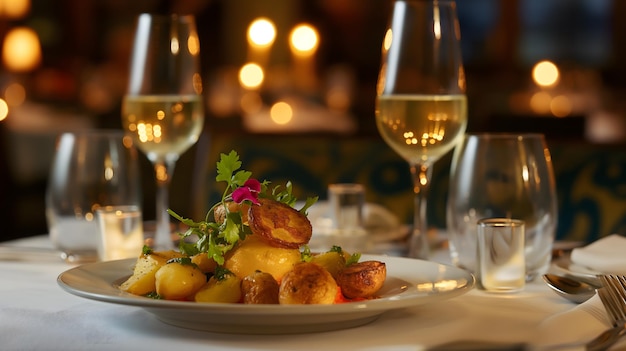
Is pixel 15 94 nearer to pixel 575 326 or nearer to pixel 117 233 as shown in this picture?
pixel 117 233

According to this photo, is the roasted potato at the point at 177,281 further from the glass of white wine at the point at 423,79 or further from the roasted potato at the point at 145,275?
the glass of white wine at the point at 423,79

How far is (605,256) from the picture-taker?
1.17m

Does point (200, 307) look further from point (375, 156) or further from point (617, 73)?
point (617, 73)

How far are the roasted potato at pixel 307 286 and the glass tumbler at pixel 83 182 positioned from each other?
0.60 m

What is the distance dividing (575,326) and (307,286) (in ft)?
0.78

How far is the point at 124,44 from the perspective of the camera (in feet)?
26.6

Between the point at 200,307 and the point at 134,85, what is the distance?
802 millimetres

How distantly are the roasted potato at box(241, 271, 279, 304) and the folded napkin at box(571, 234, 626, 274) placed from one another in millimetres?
460

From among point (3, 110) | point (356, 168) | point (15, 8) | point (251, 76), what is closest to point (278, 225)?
point (356, 168)

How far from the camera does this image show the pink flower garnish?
0.94 metres

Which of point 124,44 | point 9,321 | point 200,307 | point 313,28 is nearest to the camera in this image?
point 200,307

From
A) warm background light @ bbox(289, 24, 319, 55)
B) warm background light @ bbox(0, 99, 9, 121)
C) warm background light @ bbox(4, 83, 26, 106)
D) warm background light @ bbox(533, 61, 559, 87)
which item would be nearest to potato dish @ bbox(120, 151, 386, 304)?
warm background light @ bbox(0, 99, 9, 121)

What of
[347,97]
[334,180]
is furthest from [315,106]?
[334,180]

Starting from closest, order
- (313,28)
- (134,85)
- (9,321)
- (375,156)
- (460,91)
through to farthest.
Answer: (9,321) → (460,91) → (134,85) → (375,156) → (313,28)
